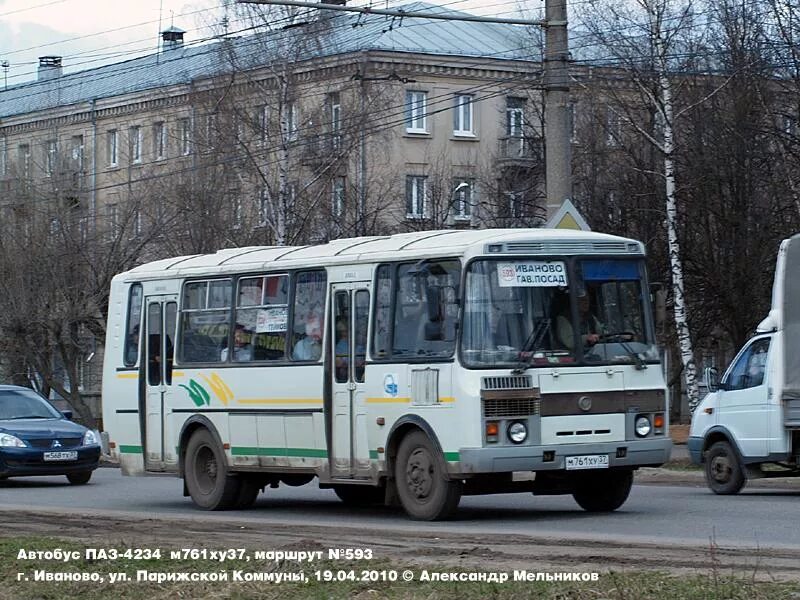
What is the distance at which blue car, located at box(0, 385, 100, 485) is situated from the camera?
2397cm

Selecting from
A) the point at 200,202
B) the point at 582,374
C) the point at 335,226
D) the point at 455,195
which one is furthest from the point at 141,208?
the point at 582,374

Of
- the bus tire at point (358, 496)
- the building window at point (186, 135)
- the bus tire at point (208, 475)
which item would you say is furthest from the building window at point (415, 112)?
the bus tire at point (208, 475)

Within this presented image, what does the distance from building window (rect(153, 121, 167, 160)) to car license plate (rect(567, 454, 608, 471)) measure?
40729 millimetres

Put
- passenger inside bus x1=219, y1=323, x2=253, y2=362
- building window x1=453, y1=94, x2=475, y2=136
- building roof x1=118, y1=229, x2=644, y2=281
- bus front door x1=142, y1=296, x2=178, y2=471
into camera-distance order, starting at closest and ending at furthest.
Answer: building roof x1=118, y1=229, x2=644, y2=281 < passenger inside bus x1=219, y1=323, x2=253, y2=362 < bus front door x1=142, y1=296, x2=178, y2=471 < building window x1=453, y1=94, x2=475, y2=136

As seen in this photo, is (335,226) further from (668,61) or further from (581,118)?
(668,61)

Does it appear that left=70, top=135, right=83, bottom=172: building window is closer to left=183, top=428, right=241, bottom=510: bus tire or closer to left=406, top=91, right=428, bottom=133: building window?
left=406, top=91, right=428, bottom=133: building window

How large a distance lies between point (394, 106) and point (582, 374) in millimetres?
32395

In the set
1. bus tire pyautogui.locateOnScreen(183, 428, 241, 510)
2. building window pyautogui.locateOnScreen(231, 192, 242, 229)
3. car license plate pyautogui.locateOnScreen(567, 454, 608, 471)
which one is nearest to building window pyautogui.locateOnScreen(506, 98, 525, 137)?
building window pyautogui.locateOnScreen(231, 192, 242, 229)

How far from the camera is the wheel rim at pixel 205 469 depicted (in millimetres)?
19016

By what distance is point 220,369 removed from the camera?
61.6 feet

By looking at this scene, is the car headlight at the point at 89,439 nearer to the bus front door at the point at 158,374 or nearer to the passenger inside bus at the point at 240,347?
the bus front door at the point at 158,374

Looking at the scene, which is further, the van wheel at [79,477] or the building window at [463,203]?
the building window at [463,203]

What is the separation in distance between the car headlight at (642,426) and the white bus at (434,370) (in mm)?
27

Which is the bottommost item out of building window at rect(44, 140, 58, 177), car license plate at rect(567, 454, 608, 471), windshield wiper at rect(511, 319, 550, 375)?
car license plate at rect(567, 454, 608, 471)
